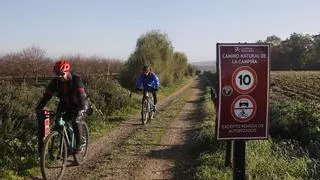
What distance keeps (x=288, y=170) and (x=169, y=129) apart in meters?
6.88

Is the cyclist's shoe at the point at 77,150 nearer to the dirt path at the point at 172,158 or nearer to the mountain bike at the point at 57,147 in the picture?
the mountain bike at the point at 57,147

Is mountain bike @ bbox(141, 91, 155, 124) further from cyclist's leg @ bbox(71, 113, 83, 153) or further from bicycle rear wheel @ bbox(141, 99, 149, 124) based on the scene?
cyclist's leg @ bbox(71, 113, 83, 153)

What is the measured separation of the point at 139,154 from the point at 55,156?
2656mm

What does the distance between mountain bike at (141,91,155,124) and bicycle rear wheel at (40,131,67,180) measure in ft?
25.2

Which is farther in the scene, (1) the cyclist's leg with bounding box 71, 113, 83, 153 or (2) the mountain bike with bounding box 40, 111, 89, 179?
(1) the cyclist's leg with bounding box 71, 113, 83, 153

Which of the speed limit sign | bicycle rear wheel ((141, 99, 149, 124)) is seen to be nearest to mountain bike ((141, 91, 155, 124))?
bicycle rear wheel ((141, 99, 149, 124))

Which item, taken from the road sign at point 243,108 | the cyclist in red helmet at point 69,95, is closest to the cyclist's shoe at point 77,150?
the cyclist in red helmet at point 69,95

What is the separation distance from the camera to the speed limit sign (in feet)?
20.2

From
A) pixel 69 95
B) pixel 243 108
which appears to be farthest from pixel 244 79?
pixel 69 95

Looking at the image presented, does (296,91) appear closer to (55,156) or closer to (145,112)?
(145,112)

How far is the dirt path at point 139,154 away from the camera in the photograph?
30.5 feet

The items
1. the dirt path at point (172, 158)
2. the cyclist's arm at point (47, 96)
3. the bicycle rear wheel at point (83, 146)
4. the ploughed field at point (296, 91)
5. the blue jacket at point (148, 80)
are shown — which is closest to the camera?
the cyclist's arm at point (47, 96)

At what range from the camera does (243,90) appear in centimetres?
620

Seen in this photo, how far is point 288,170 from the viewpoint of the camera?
9023 mm
